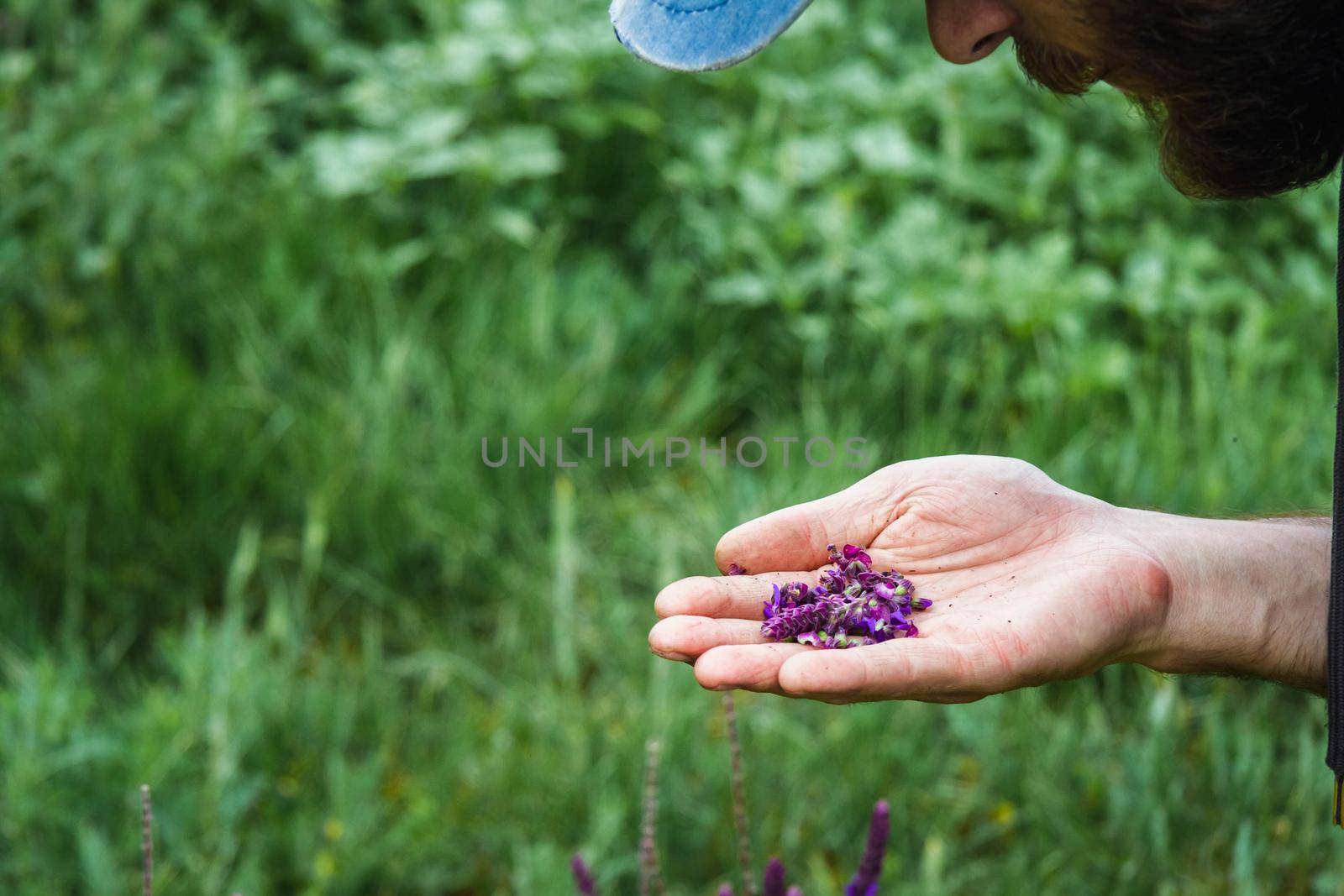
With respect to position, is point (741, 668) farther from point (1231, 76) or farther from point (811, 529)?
point (1231, 76)

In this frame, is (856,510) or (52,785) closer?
(856,510)

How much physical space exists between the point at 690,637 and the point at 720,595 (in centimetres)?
15

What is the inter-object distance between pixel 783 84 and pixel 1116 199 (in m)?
0.96

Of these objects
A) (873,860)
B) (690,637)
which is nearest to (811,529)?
(690,637)

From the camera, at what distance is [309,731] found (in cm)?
257

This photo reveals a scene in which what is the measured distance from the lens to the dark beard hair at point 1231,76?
1488 millimetres

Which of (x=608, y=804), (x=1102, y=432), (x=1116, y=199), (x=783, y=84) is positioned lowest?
(x=608, y=804)

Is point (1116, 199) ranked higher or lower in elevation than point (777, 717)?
higher

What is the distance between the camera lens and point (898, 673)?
4.98 feet

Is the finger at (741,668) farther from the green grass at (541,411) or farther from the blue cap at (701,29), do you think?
the green grass at (541,411)

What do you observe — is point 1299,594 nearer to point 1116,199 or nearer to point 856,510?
point 856,510

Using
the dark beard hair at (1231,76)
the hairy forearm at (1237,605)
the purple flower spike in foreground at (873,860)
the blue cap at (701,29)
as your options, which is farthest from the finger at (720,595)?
the dark beard hair at (1231,76)

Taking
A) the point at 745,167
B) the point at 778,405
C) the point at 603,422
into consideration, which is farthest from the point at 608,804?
the point at 745,167

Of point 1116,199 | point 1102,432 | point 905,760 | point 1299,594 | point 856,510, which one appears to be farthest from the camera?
point 1116,199
